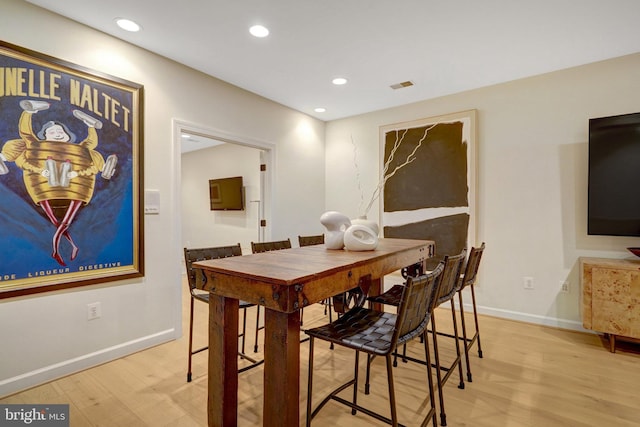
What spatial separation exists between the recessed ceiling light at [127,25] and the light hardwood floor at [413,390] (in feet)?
8.49

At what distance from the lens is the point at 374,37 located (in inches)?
101

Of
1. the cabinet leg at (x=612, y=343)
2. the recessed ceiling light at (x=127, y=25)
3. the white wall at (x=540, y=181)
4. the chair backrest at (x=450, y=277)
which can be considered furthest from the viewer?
the white wall at (x=540, y=181)

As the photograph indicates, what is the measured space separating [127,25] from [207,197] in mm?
4381

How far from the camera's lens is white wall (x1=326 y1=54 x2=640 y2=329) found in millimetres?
3008

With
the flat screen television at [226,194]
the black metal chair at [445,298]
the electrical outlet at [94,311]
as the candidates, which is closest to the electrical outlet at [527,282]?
the black metal chair at [445,298]

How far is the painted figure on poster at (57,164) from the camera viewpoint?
2.10 metres

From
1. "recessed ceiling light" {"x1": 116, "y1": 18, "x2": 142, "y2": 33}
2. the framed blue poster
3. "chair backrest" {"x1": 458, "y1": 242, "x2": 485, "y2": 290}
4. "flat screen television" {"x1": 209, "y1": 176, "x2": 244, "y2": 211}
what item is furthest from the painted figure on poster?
"flat screen television" {"x1": 209, "y1": 176, "x2": 244, "y2": 211}

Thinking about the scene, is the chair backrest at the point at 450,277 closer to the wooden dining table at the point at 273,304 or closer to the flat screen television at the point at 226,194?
the wooden dining table at the point at 273,304

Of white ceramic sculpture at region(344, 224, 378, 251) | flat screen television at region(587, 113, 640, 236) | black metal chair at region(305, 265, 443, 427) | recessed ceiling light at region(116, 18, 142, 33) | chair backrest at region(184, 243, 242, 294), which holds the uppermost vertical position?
recessed ceiling light at region(116, 18, 142, 33)

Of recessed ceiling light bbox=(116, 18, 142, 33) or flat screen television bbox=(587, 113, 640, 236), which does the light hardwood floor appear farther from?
recessed ceiling light bbox=(116, 18, 142, 33)

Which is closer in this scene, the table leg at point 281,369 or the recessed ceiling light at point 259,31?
Answer: the table leg at point 281,369

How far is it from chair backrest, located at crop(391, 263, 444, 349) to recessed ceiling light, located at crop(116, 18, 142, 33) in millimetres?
2660

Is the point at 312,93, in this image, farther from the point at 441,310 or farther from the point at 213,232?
the point at 213,232

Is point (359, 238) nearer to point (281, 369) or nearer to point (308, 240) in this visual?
point (281, 369)
